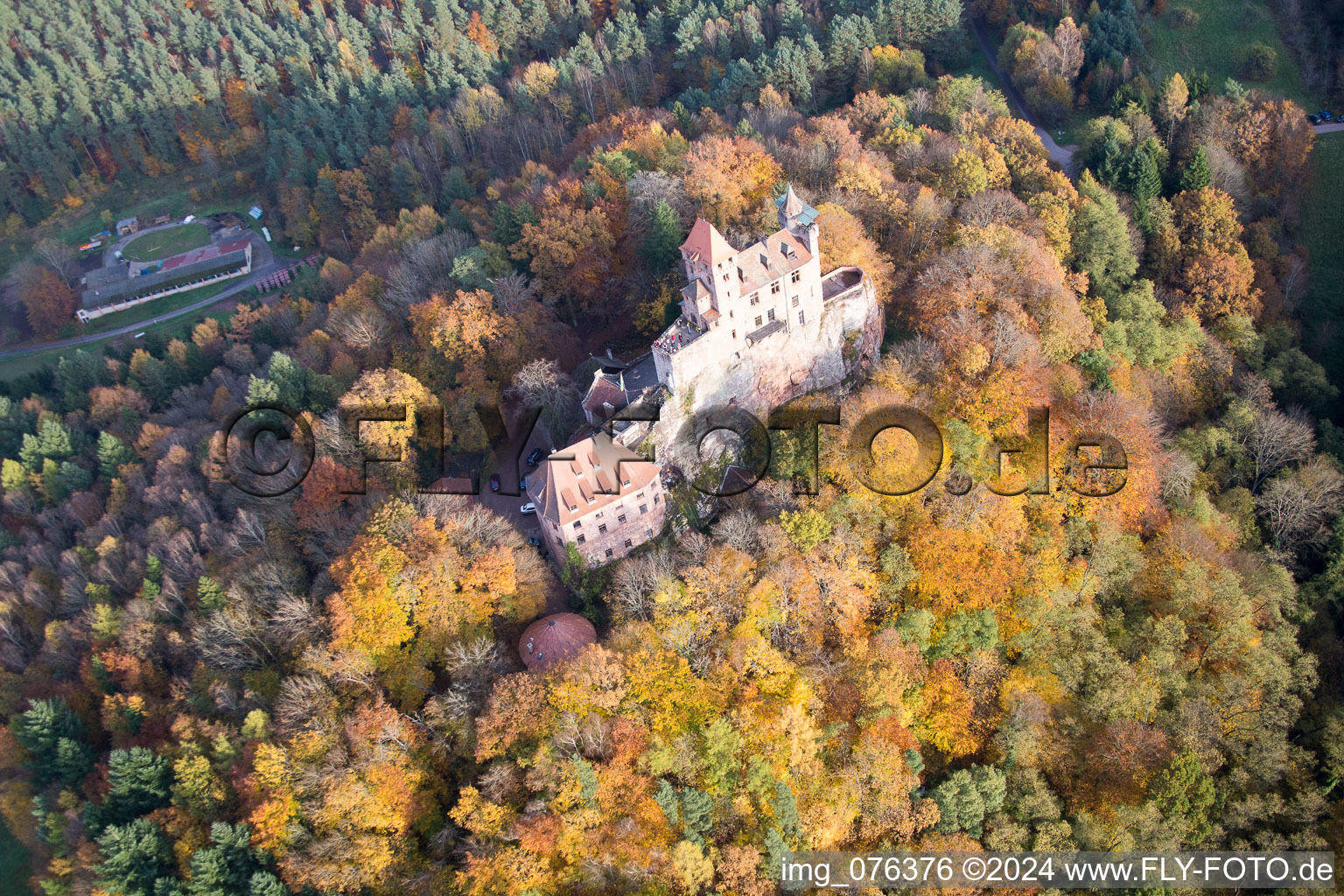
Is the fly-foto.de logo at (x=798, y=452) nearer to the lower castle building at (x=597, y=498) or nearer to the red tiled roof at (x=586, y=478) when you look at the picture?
the red tiled roof at (x=586, y=478)

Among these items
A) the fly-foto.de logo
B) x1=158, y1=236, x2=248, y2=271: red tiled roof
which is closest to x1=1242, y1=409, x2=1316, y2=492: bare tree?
the fly-foto.de logo

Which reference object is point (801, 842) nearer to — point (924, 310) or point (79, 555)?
point (924, 310)

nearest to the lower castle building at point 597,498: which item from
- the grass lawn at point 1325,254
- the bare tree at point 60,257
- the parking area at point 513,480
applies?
the parking area at point 513,480

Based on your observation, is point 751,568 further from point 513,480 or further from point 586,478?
point 513,480

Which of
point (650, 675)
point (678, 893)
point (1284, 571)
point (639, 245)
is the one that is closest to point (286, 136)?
point (639, 245)

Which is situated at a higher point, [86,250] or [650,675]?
[650,675]

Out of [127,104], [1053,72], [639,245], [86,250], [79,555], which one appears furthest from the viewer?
[127,104]
